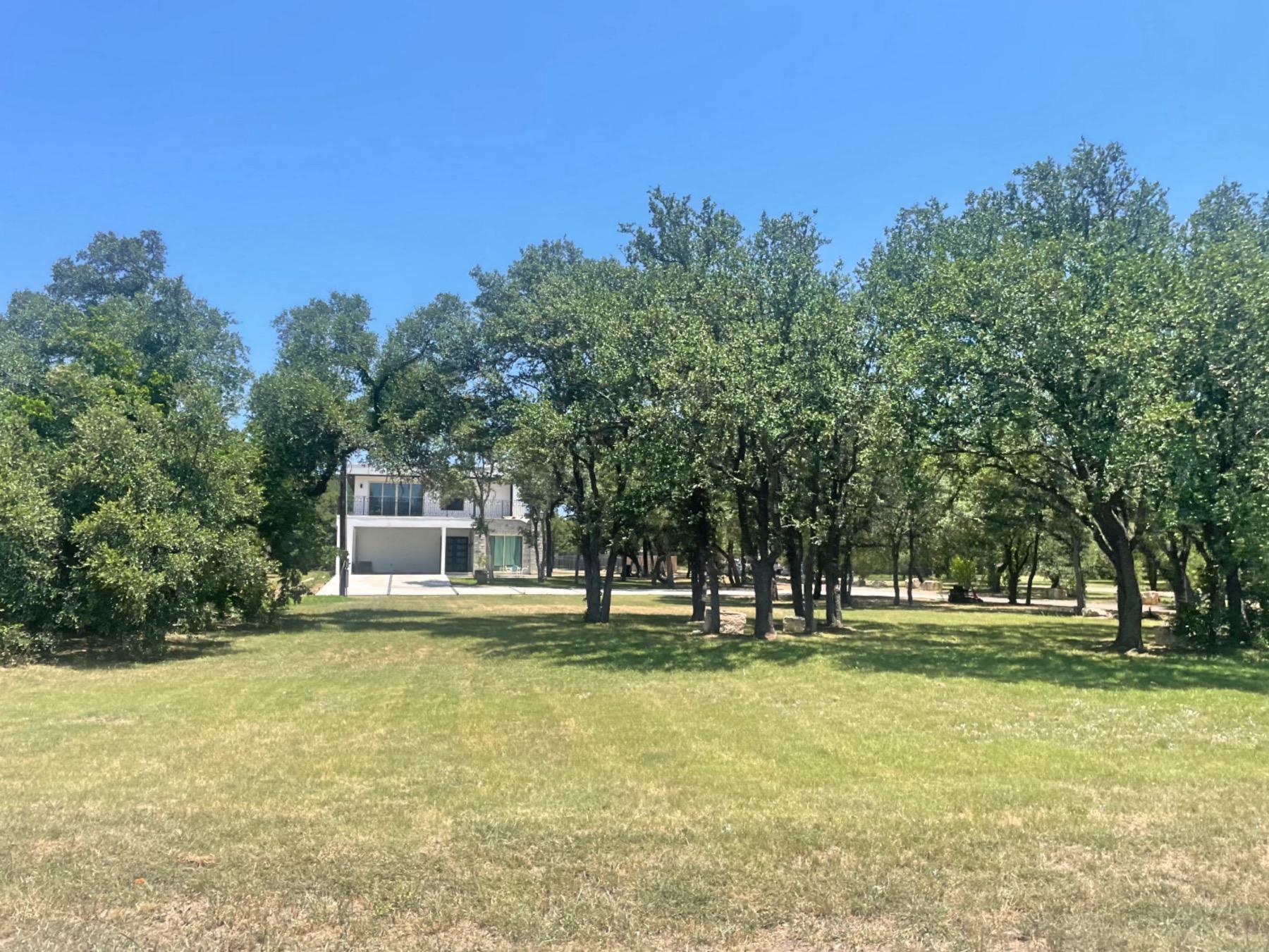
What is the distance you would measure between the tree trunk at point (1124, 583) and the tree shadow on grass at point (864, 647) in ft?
2.36

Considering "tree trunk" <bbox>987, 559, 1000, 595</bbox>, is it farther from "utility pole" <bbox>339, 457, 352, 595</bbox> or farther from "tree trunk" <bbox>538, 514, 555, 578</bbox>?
"utility pole" <bbox>339, 457, 352, 595</bbox>

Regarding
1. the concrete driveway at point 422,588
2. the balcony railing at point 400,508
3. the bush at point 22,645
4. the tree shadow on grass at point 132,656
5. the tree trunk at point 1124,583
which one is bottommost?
the concrete driveway at point 422,588

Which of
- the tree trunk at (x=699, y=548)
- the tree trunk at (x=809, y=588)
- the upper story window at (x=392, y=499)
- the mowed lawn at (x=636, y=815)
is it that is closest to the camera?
the mowed lawn at (x=636, y=815)

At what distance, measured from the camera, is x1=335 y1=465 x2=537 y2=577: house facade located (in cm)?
5650

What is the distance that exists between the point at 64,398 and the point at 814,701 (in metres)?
17.2

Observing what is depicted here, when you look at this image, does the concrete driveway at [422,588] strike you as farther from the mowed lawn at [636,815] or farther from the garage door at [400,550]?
the mowed lawn at [636,815]

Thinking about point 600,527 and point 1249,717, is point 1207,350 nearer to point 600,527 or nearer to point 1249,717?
point 1249,717

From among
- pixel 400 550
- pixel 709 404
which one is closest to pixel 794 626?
pixel 709 404

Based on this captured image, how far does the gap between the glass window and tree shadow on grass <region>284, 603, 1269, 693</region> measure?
115 feet

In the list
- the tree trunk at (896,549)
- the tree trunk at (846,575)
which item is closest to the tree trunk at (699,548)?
the tree trunk at (846,575)

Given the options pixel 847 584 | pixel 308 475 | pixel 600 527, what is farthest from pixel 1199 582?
pixel 308 475

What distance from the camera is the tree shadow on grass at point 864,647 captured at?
46.4ft

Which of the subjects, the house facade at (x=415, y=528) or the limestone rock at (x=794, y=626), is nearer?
the limestone rock at (x=794, y=626)

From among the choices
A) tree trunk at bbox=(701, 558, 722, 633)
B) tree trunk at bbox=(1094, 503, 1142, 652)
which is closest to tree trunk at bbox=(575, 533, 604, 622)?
tree trunk at bbox=(701, 558, 722, 633)
